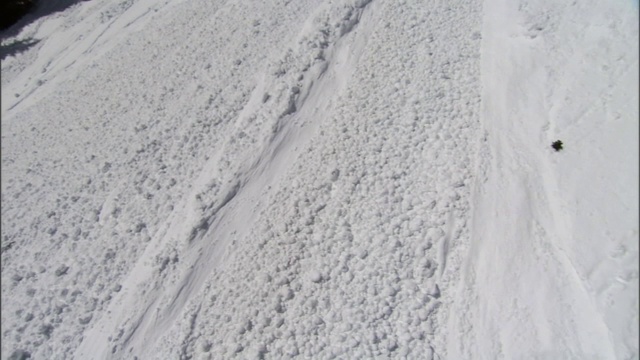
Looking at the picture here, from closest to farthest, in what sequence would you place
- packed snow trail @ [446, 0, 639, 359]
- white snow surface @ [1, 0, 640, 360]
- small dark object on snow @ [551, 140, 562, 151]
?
packed snow trail @ [446, 0, 639, 359] < white snow surface @ [1, 0, 640, 360] < small dark object on snow @ [551, 140, 562, 151]

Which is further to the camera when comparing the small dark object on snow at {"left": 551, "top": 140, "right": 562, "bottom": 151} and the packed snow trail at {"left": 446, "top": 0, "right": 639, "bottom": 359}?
the small dark object on snow at {"left": 551, "top": 140, "right": 562, "bottom": 151}

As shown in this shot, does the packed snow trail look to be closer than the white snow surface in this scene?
Yes

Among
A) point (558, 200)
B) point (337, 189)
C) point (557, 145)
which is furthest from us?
point (337, 189)

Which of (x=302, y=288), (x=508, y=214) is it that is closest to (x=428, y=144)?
(x=508, y=214)

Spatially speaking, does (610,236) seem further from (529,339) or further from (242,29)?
(242,29)

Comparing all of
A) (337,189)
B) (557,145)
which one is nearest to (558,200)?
(557,145)

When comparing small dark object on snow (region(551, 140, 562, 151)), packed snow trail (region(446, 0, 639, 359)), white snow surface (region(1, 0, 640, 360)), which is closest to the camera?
packed snow trail (region(446, 0, 639, 359))

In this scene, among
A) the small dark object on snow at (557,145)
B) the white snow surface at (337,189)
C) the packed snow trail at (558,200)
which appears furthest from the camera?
the small dark object on snow at (557,145)

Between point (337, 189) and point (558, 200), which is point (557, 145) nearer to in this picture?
point (558, 200)
